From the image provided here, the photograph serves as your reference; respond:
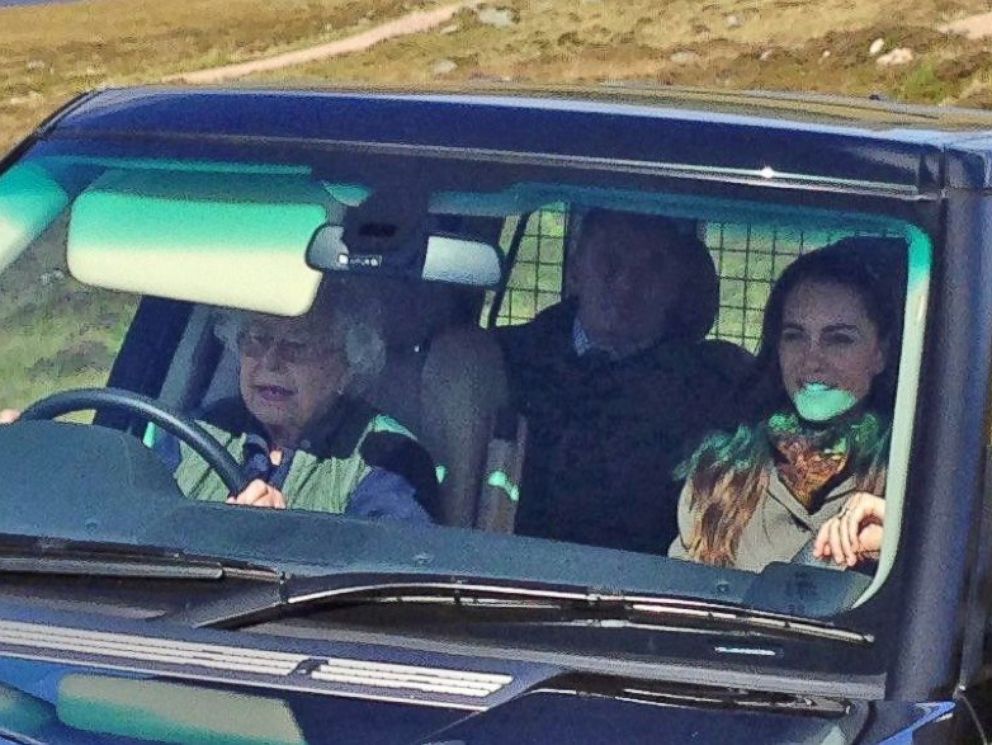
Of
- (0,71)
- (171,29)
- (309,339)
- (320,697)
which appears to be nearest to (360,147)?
(309,339)

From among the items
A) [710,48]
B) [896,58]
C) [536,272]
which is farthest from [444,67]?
[536,272]

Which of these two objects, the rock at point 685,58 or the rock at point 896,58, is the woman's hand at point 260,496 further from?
the rock at point 685,58

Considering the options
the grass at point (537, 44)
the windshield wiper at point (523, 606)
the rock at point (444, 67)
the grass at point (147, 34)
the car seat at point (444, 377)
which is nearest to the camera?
the windshield wiper at point (523, 606)

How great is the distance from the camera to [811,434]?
291cm

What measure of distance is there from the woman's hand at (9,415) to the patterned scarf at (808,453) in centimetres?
122

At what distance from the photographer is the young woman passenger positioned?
2.82 metres

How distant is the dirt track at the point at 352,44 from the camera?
56.2m

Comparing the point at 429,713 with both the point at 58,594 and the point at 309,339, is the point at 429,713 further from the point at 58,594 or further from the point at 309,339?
the point at 309,339

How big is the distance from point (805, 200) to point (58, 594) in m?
1.09

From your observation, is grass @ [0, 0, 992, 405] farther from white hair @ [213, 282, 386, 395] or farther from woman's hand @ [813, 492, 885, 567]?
woman's hand @ [813, 492, 885, 567]

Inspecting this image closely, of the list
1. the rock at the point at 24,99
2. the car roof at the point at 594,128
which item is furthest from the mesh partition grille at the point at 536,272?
the rock at the point at 24,99

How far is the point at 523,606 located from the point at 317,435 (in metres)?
0.67

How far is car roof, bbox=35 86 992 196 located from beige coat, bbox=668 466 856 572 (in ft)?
1.37

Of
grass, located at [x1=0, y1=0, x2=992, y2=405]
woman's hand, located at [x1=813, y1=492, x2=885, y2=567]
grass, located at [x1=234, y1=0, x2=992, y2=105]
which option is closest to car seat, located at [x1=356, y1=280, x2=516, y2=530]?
woman's hand, located at [x1=813, y1=492, x2=885, y2=567]
